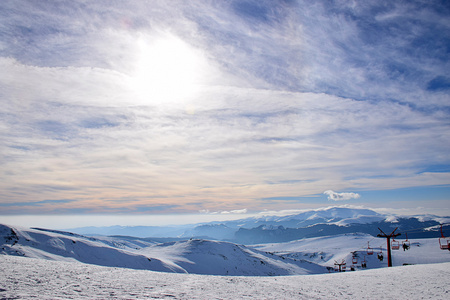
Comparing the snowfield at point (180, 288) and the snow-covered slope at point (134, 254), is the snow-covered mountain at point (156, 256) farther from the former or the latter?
the snowfield at point (180, 288)

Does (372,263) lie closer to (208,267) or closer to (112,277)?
(208,267)

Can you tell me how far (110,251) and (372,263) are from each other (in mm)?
137198

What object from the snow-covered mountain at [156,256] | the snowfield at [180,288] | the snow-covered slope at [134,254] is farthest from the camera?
the snow-covered mountain at [156,256]

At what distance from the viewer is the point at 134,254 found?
7825cm

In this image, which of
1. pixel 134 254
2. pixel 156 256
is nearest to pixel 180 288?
pixel 134 254

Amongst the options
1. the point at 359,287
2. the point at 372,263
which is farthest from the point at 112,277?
the point at 372,263

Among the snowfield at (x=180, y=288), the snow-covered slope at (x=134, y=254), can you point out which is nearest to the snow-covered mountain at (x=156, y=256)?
the snow-covered slope at (x=134, y=254)

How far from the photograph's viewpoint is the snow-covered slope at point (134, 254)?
61219mm

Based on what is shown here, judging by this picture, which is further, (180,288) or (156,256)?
(156,256)

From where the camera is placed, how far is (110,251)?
76.4m

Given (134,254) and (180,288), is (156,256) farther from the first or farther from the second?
(180,288)

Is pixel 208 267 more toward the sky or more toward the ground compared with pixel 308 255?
more toward the sky

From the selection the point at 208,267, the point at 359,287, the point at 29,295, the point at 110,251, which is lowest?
the point at 208,267

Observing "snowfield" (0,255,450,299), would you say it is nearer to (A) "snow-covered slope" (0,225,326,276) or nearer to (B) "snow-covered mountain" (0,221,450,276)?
(A) "snow-covered slope" (0,225,326,276)
